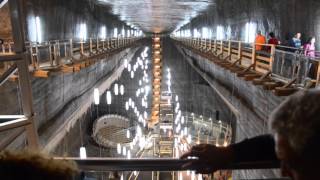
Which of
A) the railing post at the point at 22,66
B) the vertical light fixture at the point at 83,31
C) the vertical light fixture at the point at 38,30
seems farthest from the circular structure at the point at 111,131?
the railing post at the point at 22,66

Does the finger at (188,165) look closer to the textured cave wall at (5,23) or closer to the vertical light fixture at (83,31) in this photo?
the textured cave wall at (5,23)

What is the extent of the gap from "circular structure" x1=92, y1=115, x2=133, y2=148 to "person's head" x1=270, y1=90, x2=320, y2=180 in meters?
14.4

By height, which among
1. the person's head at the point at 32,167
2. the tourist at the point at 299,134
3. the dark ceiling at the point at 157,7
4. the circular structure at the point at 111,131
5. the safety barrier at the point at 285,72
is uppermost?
the dark ceiling at the point at 157,7

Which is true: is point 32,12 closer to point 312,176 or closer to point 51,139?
point 51,139

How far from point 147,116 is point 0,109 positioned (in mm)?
16238

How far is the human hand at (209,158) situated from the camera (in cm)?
138

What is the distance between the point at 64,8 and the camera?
13.6 metres

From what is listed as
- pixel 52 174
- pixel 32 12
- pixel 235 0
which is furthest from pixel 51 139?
pixel 235 0

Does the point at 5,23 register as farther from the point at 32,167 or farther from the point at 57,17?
the point at 32,167

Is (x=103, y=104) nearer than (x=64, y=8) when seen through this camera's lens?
No

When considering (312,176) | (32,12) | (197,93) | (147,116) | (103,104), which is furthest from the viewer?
(147,116)

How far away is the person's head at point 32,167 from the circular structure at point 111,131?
1419 cm

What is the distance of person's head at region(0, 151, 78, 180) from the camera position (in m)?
0.89

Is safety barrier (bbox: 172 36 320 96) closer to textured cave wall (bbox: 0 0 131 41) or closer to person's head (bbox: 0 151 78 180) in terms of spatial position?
person's head (bbox: 0 151 78 180)
